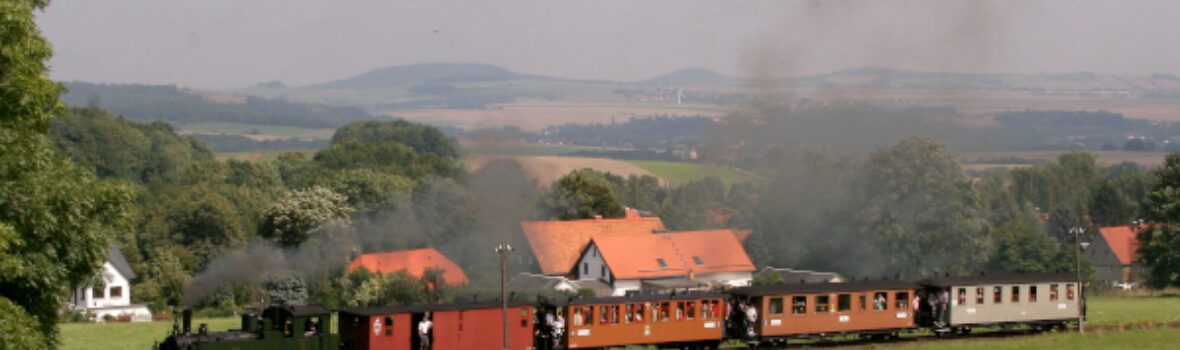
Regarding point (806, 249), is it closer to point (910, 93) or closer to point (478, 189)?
point (910, 93)

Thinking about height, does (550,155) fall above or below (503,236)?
above

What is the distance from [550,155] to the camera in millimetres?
108312

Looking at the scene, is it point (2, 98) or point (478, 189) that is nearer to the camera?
point (2, 98)

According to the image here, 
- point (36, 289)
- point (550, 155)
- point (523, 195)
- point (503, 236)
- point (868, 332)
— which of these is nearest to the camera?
point (36, 289)

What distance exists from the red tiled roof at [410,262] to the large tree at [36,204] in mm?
46787

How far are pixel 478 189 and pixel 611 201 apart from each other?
14.2 meters

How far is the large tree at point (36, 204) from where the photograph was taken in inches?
1022

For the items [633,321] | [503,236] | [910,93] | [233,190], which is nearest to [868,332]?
[633,321]

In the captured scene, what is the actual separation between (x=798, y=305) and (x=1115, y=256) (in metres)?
88.9

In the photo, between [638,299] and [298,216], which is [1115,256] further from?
[638,299]

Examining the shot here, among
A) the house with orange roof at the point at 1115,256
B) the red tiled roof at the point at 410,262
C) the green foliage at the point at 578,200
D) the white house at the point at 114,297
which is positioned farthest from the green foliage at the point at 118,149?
the house with orange roof at the point at 1115,256

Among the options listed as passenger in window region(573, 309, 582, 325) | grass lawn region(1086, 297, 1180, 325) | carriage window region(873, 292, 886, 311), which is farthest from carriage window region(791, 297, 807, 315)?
grass lawn region(1086, 297, 1180, 325)

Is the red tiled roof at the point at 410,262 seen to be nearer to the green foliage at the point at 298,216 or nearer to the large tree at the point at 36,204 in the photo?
the green foliage at the point at 298,216

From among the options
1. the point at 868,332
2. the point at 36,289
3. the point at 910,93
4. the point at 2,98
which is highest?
the point at 910,93
